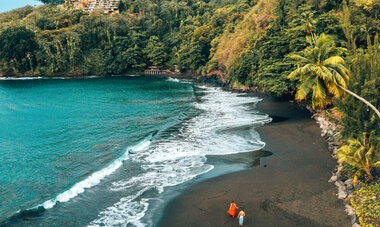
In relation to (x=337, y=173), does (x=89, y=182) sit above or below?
A: below

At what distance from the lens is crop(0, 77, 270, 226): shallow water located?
15.7m

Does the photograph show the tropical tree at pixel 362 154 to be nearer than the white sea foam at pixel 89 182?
Yes

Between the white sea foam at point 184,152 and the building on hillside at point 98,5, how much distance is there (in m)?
117

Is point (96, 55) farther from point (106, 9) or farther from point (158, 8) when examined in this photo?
point (106, 9)

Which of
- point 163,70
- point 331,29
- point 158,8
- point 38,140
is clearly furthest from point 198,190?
point 158,8

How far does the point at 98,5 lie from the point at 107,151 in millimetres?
135607

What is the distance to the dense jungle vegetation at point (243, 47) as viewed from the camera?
15385mm

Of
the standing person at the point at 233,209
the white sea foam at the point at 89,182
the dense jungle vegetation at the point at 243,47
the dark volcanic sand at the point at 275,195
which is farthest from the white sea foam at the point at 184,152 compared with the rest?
the dense jungle vegetation at the point at 243,47

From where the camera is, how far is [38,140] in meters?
27.4

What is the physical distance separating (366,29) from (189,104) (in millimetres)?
26940

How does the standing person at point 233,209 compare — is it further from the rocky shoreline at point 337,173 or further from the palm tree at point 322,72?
the palm tree at point 322,72

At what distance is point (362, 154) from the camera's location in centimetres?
1429

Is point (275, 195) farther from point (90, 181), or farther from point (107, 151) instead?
point (107, 151)

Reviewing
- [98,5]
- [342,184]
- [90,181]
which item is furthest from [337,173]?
[98,5]
